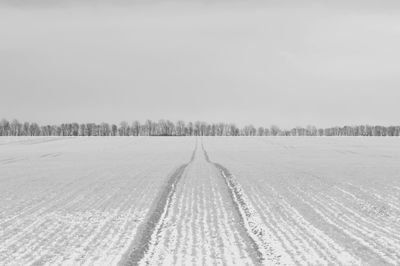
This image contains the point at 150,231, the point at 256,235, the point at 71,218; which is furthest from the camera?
the point at 71,218

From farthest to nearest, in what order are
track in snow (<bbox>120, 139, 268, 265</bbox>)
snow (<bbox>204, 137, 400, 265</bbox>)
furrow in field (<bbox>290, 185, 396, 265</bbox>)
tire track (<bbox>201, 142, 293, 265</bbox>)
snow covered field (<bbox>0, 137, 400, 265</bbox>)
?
snow (<bbox>204, 137, 400, 265</bbox>) < snow covered field (<bbox>0, 137, 400, 265</bbox>) < furrow in field (<bbox>290, 185, 396, 265</bbox>) < track in snow (<bbox>120, 139, 268, 265</bbox>) < tire track (<bbox>201, 142, 293, 265</bbox>)

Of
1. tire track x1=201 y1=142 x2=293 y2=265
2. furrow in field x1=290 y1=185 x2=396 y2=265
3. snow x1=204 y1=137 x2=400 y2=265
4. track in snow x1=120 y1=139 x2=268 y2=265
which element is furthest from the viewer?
snow x1=204 y1=137 x2=400 y2=265

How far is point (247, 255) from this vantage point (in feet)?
30.1

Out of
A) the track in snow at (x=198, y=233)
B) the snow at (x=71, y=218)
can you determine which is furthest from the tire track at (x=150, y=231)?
the snow at (x=71, y=218)

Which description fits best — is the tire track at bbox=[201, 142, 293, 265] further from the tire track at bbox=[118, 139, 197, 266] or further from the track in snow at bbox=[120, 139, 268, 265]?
the tire track at bbox=[118, 139, 197, 266]

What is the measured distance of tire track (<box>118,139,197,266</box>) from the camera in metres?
9.08

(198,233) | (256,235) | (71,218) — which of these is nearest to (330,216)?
(256,235)

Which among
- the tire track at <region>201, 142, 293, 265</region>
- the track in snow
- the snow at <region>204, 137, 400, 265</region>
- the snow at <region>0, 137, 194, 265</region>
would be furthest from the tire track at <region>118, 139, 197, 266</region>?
the snow at <region>204, 137, 400, 265</region>

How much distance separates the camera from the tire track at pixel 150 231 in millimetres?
9078

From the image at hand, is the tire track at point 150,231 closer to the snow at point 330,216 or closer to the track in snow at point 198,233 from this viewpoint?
the track in snow at point 198,233

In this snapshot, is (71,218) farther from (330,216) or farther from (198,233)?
(330,216)

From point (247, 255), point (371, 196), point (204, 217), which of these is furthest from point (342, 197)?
point (247, 255)

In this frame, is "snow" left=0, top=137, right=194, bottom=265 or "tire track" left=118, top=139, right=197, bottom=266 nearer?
"tire track" left=118, top=139, right=197, bottom=266

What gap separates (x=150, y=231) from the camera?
11.6 metres
